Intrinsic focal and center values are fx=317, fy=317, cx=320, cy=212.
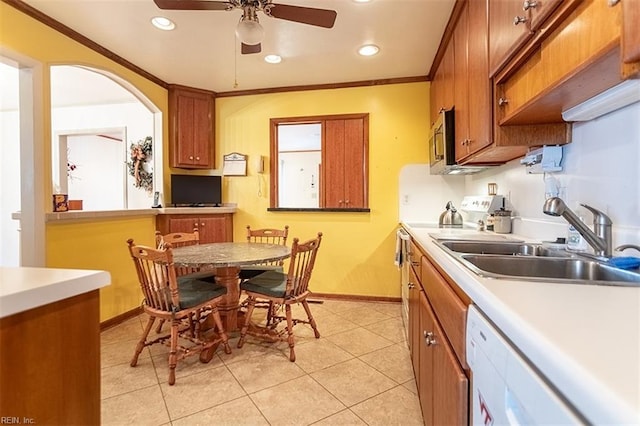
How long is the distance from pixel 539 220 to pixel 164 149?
3571mm

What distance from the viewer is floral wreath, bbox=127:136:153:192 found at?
153 inches

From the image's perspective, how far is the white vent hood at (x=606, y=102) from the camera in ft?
3.19

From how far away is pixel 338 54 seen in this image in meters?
2.88

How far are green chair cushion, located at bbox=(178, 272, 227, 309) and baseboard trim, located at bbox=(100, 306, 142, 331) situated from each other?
0.93 meters

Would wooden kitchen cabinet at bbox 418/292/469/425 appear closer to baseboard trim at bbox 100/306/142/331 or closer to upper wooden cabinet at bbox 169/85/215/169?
baseboard trim at bbox 100/306/142/331

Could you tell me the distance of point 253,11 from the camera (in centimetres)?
185

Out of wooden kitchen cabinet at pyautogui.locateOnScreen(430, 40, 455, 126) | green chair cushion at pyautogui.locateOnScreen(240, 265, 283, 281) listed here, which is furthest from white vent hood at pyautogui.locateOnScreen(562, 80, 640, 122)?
green chair cushion at pyautogui.locateOnScreen(240, 265, 283, 281)

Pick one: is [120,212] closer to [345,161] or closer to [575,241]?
[345,161]

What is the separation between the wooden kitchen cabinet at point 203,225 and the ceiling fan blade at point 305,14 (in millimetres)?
2345

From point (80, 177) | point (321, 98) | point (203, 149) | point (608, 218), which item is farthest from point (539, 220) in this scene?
point (80, 177)

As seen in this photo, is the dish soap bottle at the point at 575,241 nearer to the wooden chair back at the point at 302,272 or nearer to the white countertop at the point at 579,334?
the white countertop at the point at 579,334

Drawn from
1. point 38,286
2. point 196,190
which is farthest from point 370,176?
point 38,286

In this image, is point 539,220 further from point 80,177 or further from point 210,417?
point 80,177

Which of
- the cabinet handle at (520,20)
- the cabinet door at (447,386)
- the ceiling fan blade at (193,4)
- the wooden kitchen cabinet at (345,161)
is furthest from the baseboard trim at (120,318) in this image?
the cabinet handle at (520,20)
